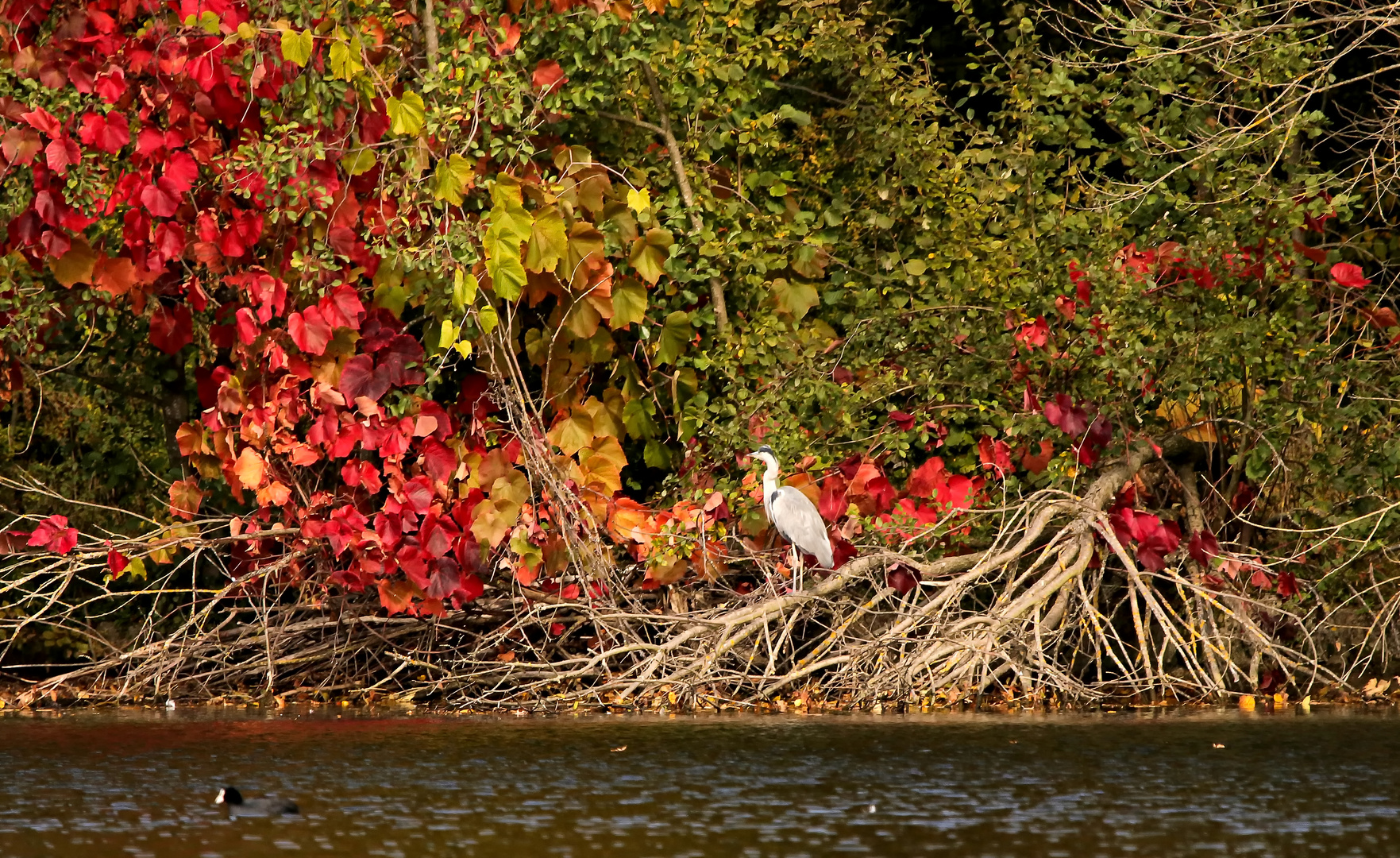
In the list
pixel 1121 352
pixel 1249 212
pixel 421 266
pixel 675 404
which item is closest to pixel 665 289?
pixel 675 404

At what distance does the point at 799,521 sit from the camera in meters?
10.5

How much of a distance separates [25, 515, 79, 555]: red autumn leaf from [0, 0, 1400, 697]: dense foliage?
0.09 feet

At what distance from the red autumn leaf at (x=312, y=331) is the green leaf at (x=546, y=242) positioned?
1.12m

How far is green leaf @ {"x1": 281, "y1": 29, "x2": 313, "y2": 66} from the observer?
32.3 ft

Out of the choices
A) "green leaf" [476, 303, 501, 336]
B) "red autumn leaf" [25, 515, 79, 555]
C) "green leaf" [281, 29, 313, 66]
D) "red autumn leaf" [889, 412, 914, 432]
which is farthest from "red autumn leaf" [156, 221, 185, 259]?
"red autumn leaf" [889, 412, 914, 432]

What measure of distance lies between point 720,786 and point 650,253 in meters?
4.53

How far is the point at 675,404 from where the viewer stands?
11.5m

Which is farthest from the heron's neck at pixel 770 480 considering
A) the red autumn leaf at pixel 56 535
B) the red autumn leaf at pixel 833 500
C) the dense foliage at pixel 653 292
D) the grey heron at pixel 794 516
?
the red autumn leaf at pixel 56 535

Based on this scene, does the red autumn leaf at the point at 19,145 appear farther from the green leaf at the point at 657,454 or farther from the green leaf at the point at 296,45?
the green leaf at the point at 657,454

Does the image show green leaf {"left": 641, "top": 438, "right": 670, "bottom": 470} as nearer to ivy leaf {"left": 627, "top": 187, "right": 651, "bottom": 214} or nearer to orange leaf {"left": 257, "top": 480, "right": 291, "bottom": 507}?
ivy leaf {"left": 627, "top": 187, "right": 651, "bottom": 214}

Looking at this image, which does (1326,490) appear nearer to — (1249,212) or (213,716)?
(1249,212)

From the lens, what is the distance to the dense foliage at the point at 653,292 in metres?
10.3

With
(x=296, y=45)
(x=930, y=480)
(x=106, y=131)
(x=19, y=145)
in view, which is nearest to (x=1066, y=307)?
(x=930, y=480)

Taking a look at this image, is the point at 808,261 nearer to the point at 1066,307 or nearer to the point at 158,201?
the point at 1066,307
